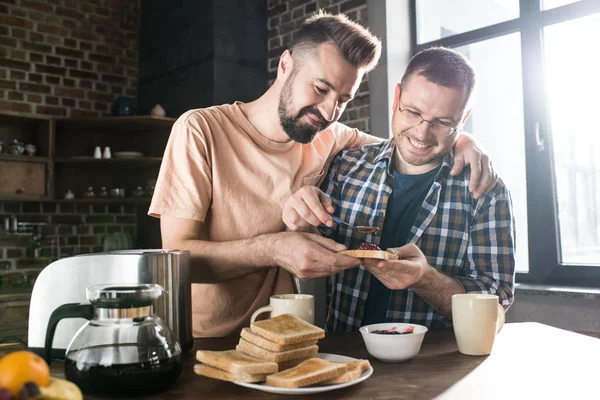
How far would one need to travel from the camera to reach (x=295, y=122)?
1820mm

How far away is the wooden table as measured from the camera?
98 cm

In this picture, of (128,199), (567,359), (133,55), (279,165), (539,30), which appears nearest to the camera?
(567,359)

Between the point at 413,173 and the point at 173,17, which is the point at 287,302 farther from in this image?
the point at 173,17

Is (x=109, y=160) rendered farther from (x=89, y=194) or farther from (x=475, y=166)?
(x=475, y=166)

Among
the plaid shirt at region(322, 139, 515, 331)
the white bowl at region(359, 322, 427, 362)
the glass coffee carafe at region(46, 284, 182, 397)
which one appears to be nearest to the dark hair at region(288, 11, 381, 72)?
the plaid shirt at region(322, 139, 515, 331)

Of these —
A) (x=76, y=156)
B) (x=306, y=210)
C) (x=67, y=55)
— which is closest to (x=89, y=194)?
(x=76, y=156)

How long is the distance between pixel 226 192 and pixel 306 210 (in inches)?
10.9

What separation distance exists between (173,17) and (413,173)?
123 inches

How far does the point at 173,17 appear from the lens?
437cm

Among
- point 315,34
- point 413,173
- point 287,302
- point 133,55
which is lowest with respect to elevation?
point 287,302

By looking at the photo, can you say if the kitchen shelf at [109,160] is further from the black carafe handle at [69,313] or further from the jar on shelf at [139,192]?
the black carafe handle at [69,313]

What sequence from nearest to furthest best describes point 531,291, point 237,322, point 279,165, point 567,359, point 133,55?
point 567,359 → point 237,322 → point 279,165 → point 531,291 → point 133,55

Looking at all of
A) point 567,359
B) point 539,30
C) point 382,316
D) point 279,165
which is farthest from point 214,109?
point 539,30

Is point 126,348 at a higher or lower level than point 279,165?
lower
